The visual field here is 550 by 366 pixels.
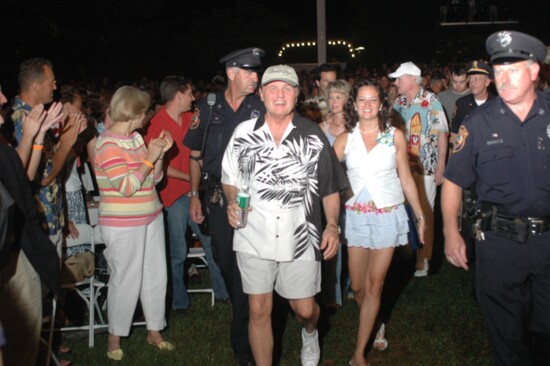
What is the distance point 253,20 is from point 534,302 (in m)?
36.7

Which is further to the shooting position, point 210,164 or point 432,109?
point 432,109

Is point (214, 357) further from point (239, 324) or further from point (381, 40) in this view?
point (381, 40)

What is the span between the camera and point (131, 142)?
5.86 metres

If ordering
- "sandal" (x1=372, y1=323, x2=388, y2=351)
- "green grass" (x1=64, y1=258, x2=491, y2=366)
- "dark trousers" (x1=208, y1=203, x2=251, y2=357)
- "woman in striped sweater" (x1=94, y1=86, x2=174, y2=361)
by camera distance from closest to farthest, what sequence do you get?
"dark trousers" (x1=208, y1=203, x2=251, y2=357) < "woman in striped sweater" (x1=94, y1=86, x2=174, y2=361) < "green grass" (x1=64, y1=258, x2=491, y2=366) < "sandal" (x1=372, y1=323, x2=388, y2=351)

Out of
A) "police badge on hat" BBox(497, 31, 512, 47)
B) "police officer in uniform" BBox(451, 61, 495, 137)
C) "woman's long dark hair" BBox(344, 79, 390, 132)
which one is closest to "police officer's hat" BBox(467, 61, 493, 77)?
"police officer in uniform" BBox(451, 61, 495, 137)

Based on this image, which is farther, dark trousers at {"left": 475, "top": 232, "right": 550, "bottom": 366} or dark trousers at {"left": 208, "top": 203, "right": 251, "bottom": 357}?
dark trousers at {"left": 208, "top": 203, "right": 251, "bottom": 357}

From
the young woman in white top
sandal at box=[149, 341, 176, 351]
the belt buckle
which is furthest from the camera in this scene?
sandal at box=[149, 341, 176, 351]

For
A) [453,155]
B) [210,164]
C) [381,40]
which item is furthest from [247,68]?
[381,40]

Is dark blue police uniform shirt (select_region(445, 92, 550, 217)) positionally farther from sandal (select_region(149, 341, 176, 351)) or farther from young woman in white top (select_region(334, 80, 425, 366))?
sandal (select_region(149, 341, 176, 351))

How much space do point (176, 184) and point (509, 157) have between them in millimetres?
3600

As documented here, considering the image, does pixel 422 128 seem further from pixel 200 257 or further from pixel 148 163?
pixel 148 163

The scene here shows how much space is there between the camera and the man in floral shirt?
7.84 metres

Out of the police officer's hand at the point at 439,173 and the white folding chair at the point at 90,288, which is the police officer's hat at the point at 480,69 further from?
the white folding chair at the point at 90,288

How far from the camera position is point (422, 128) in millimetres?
7855
